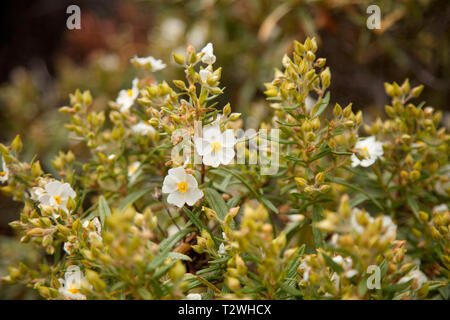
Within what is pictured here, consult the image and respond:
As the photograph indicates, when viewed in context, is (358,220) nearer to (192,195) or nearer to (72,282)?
(192,195)

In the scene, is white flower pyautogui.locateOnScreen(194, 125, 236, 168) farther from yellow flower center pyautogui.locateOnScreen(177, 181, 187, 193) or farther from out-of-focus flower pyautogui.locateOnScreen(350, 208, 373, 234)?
out-of-focus flower pyautogui.locateOnScreen(350, 208, 373, 234)

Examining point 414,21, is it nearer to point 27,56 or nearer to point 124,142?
point 124,142

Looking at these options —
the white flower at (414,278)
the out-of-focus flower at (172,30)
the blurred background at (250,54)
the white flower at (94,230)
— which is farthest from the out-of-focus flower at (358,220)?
the out-of-focus flower at (172,30)

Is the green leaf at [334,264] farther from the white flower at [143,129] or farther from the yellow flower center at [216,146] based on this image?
the white flower at [143,129]

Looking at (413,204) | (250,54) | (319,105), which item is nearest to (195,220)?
(319,105)

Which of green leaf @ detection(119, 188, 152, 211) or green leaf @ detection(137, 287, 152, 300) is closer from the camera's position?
green leaf @ detection(137, 287, 152, 300)

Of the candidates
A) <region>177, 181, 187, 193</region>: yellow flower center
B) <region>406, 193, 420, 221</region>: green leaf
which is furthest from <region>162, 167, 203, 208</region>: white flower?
<region>406, 193, 420, 221</region>: green leaf
